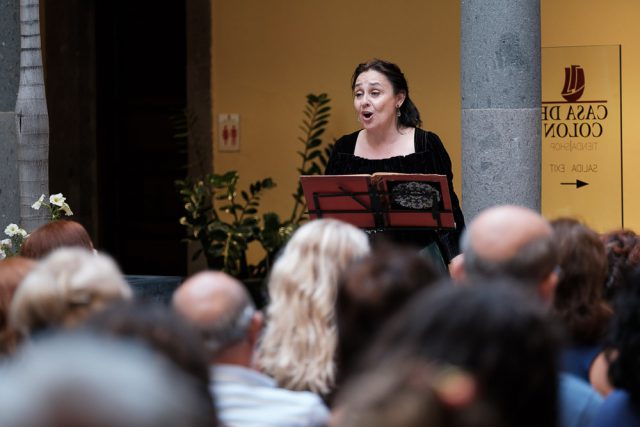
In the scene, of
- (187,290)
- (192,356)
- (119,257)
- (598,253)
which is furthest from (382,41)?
(192,356)

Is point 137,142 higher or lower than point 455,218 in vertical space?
higher

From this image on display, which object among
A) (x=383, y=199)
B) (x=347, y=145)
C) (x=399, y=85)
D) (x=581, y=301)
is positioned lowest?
(x=581, y=301)

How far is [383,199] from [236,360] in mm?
3119

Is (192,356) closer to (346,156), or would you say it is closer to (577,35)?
(346,156)

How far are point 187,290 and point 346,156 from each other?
375 centimetres

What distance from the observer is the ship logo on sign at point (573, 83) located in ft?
29.8

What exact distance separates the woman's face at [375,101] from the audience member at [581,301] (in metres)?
2.93

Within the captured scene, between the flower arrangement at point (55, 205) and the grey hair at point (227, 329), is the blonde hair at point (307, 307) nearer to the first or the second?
the grey hair at point (227, 329)

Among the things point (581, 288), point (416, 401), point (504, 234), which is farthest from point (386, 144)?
point (416, 401)

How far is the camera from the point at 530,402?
1.79 meters

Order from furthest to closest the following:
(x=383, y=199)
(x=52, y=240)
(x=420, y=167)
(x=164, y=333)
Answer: (x=420, y=167), (x=383, y=199), (x=52, y=240), (x=164, y=333)

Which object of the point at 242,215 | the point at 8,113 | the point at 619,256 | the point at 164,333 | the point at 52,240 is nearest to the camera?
the point at 164,333

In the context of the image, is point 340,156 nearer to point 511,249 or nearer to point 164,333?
point 511,249

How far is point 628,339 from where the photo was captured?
2.98m
